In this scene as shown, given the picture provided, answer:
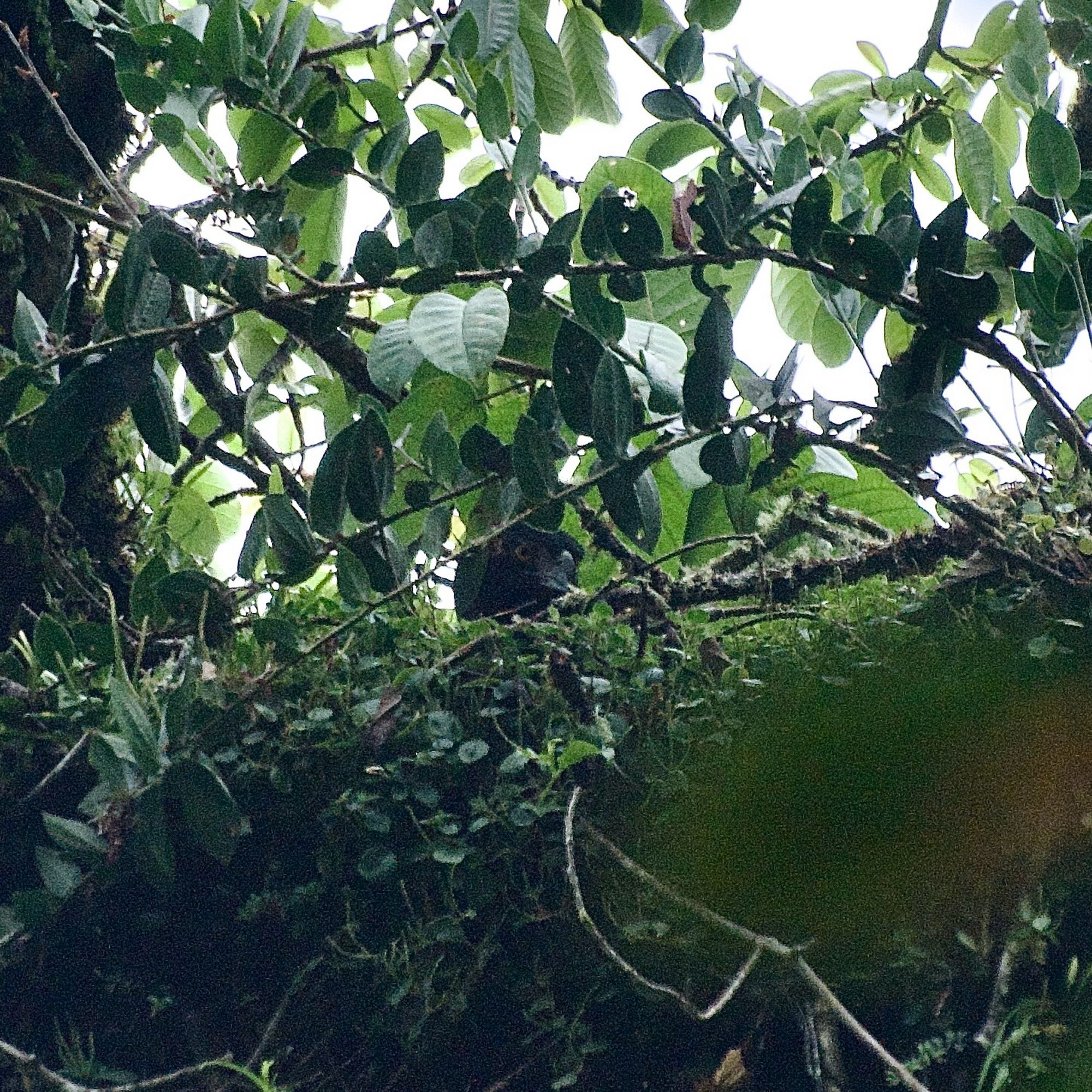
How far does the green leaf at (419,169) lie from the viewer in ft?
2.85

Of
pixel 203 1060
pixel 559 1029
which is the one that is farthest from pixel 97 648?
pixel 559 1029

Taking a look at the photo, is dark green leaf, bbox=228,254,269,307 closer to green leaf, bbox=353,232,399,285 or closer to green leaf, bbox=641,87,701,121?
green leaf, bbox=353,232,399,285

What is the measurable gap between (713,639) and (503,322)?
30 cm

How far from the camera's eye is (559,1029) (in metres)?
0.75

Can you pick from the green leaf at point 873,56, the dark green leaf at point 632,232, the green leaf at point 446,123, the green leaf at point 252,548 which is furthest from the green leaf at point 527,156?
the green leaf at point 873,56

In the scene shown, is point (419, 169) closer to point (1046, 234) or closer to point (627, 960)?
point (1046, 234)

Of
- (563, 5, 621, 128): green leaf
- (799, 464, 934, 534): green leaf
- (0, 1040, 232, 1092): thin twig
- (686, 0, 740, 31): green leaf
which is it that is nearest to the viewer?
(0, 1040, 232, 1092): thin twig

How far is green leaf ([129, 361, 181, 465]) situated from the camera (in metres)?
0.81

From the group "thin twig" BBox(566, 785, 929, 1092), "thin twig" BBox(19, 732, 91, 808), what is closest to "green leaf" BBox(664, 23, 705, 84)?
"thin twig" BBox(566, 785, 929, 1092)

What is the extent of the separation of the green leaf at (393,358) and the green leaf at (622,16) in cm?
28

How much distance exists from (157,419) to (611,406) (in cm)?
34

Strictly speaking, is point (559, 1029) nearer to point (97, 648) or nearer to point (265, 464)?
point (97, 648)

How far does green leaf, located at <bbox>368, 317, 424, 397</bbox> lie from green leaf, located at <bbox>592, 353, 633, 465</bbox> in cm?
22

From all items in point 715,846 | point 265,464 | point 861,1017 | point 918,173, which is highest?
point 918,173
